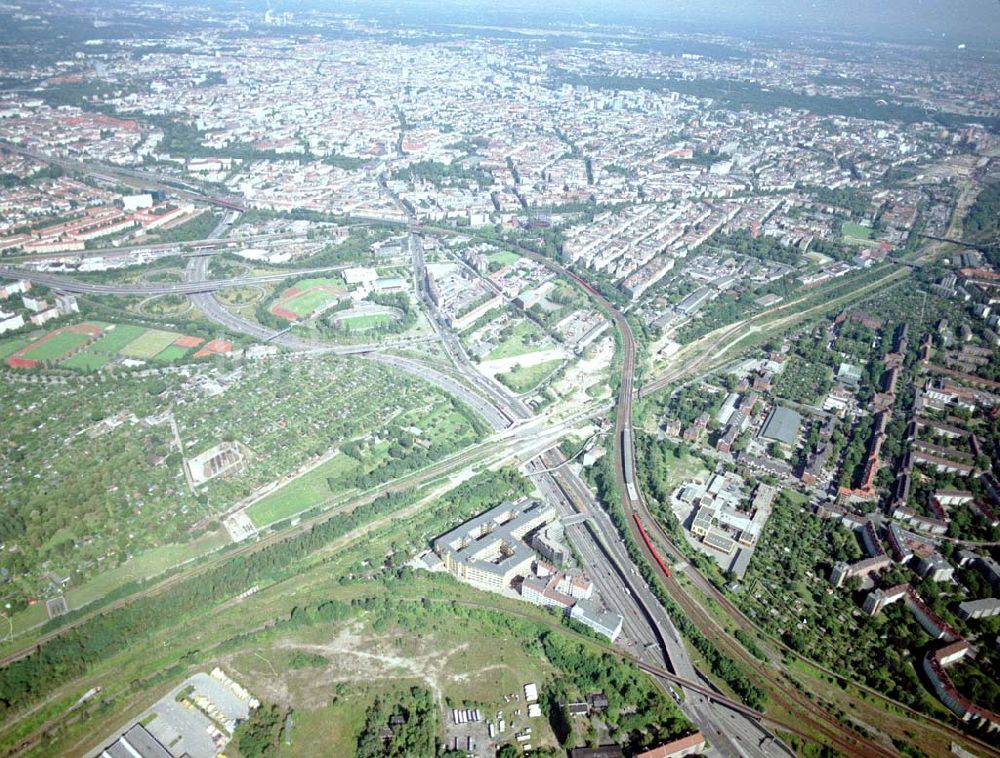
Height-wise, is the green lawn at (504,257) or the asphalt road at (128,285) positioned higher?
the green lawn at (504,257)

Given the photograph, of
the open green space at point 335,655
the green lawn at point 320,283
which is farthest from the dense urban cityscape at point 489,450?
the green lawn at point 320,283

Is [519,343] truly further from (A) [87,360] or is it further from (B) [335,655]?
(A) [87,360]

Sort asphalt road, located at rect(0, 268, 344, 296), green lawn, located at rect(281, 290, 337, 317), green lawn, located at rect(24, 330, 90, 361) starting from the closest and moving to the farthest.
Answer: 1. green lawn, located at rect(24, 330, 90, 361)
2. green lawn, located at rect(281, 290, 337, 317)
3. asphalt road, located at rect(0, 268, 344, 296)

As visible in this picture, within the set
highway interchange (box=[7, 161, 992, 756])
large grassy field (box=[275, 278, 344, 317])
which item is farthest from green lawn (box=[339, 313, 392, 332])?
large grassy field (box=[275, 278, 344, 317])

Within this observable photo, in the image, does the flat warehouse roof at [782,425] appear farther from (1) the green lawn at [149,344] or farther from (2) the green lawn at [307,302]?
(1) the green lawn at [149,344]

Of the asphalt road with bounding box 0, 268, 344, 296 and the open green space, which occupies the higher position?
the asphalt road with bounding box 0, 268, 344, 296

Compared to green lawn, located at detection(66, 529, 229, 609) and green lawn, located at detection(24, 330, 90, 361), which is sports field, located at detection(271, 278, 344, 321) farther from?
green lawn, located at detection(66, 529, 229, 609)

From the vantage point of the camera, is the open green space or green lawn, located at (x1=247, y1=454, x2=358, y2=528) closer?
the open green space
